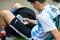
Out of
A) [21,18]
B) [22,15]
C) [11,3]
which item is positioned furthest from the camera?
[11,3]

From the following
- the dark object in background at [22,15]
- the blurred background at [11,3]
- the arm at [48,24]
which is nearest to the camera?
the arm at [48,24]

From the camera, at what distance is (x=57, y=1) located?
737 centimetres

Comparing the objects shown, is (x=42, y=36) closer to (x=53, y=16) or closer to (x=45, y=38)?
(x=45, y=38)

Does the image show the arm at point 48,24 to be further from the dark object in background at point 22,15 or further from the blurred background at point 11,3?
the blurred background at point 11,3

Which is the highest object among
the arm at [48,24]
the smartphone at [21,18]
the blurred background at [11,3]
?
the arm at [48,24]

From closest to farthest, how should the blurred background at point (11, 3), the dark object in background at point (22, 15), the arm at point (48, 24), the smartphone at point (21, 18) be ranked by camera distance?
the arm at point (48, 24), the smartphone at point (21, 18), the dark object in background at point (22, 15), the blurred background at point (11, 3)

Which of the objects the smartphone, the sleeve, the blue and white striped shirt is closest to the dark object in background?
the smartphone

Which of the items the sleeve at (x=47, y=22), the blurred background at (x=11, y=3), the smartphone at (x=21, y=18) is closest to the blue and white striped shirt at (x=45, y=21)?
the sleeve at (x=47, y=22)

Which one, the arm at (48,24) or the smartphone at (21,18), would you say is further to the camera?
the smartphone at (21,18)

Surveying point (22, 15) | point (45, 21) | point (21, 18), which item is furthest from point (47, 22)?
point (22, 15)

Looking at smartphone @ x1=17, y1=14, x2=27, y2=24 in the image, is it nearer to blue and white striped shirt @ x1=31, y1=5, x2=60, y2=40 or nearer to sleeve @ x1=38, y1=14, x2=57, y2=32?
blue and white striped shirt @ x1=31, y1=5, x2=60, y2=40

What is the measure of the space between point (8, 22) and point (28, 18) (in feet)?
1.44

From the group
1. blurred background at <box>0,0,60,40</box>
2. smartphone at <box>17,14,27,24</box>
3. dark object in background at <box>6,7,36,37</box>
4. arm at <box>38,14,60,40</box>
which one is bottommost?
blurred background at <box>0,0,60,40</box>

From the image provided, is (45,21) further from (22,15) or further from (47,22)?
(22,15)
